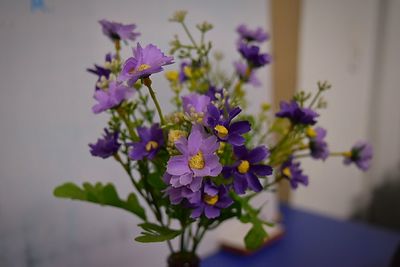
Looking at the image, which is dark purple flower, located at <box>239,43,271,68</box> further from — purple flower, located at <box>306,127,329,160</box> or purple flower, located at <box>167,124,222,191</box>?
purple flower, located at <box>167,124,222,191</box>

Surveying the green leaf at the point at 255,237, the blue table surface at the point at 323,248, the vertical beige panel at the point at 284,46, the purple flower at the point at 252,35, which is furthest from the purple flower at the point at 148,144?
the vertical beige panel at the point at 284,46

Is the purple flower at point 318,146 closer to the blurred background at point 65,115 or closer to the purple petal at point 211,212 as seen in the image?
the purple petal at point 211,212

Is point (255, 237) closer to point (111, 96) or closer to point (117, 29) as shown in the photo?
point (111, 96)

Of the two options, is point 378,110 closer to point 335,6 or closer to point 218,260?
point 335,6

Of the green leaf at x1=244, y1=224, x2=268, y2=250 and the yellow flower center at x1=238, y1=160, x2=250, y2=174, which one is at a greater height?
the yellow flower center at x1=238, y1=160, x2=250, y2=174

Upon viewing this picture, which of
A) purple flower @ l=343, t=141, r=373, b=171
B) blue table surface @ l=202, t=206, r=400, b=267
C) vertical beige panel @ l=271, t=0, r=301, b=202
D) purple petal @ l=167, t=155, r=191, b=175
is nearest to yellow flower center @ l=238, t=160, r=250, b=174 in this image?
purple petal @ l=167, t=155, r=191, b=175

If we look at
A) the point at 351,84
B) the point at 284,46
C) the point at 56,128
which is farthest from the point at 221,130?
the point at 351,84
